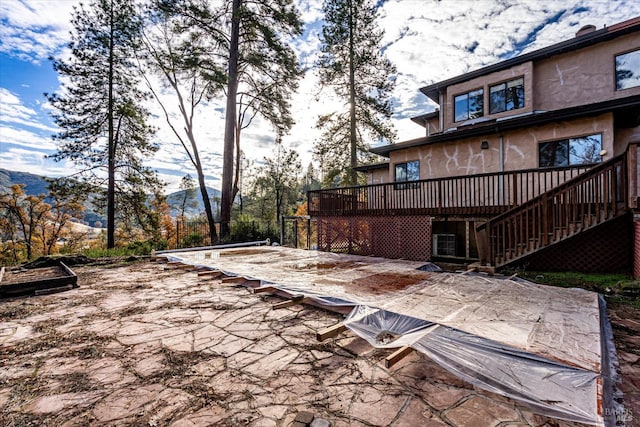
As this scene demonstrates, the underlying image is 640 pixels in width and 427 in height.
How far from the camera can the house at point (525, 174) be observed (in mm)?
5938

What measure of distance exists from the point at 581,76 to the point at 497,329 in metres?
11.3

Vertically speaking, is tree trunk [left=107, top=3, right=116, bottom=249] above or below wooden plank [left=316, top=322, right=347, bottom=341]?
above

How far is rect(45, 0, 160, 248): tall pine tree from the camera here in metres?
12.9

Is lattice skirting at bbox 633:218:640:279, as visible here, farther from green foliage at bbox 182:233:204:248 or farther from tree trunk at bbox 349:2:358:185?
green foliage at bbox 182:233:204:248

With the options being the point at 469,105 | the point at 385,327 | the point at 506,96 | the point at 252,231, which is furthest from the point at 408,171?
the point at 385,327

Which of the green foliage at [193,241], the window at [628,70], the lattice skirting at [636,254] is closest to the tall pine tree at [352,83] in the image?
the green foliage at [193,241]

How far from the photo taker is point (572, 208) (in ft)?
19.5

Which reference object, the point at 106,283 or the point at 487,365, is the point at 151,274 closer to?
the point at 106,283

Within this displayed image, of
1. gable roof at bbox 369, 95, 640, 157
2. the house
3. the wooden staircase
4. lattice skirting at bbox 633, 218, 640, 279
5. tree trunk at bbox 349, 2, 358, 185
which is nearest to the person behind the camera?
the wooden staircase

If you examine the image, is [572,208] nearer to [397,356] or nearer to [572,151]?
[572,151]

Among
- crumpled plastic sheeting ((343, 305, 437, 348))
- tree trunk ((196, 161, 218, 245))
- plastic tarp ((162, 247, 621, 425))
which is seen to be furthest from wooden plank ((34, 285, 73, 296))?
tree trunk ((196, 161, 218, 245))

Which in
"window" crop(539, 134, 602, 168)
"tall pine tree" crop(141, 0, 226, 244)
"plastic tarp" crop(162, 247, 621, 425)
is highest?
"tall pine tree" crop(141, 0, 226, 244)

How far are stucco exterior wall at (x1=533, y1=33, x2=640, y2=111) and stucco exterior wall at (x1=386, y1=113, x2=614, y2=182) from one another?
2.37 metres

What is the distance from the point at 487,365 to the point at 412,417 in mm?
828
